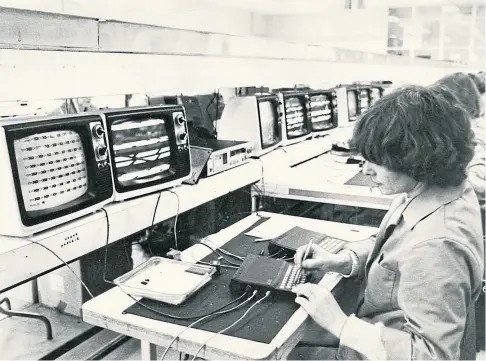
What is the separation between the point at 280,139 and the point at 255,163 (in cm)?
57

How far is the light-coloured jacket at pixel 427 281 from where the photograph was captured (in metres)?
1.00

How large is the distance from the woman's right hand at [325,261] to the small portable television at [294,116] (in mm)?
1622

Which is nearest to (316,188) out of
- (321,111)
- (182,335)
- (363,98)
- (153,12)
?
(321,111)

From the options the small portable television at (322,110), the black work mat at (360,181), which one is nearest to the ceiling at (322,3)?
the small portable television at (322,110)

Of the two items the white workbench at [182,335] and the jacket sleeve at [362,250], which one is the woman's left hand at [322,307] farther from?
the jacket sleeve at [362,250]

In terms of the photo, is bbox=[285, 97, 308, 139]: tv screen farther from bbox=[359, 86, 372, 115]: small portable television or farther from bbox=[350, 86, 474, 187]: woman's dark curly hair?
bbox=[350, 86, 474, 187]: woman's dark curly hair

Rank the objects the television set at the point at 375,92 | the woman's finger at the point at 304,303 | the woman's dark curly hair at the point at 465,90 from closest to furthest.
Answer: the woman's finger at the point at 304,303
the woman's dark curly hair at the point at 465,90
the television set at the point at 375,92

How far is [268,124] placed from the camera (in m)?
2.95

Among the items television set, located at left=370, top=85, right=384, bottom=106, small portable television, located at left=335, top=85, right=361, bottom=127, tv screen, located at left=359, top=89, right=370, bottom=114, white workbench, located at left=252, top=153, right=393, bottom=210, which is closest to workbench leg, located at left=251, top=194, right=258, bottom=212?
white workbench, located at left=252, top=153, right=393, bottom=210

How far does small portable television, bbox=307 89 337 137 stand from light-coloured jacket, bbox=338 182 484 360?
7.54ft

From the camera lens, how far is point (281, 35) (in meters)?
7.95

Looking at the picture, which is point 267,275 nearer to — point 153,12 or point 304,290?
point 304,290

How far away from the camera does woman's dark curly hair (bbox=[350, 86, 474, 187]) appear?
1.10 metres

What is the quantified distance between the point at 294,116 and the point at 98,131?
1885 millimetres
